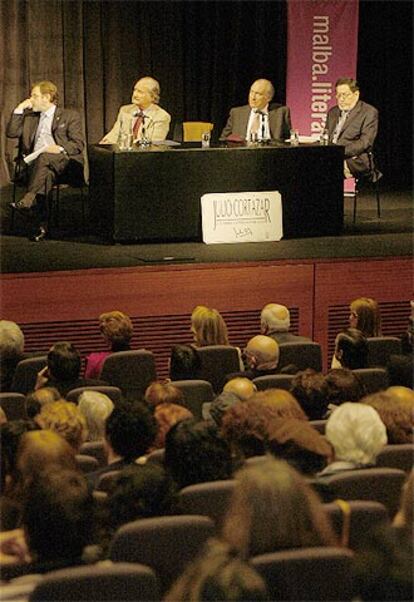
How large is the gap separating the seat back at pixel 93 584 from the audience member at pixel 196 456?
839 mm

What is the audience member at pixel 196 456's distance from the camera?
10.8 feet

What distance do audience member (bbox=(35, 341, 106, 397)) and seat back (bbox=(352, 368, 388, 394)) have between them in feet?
3.55

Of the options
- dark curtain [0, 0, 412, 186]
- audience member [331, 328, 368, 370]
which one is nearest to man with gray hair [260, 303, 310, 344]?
audience member [331, 328, 368, 370]

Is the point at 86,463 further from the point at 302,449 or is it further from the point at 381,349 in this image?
the point at 381,349

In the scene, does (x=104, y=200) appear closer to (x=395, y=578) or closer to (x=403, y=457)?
(x=403, y=457)

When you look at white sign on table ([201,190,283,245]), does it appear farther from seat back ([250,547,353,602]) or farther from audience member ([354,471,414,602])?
audience member ([354,471,414,602])

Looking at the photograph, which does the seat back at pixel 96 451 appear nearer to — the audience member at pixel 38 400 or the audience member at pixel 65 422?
the audience member at pixel 65 422

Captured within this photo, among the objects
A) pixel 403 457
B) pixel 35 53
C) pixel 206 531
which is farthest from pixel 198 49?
pixel 206 531

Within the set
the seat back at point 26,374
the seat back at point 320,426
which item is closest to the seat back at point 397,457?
the seat back at point 320,426

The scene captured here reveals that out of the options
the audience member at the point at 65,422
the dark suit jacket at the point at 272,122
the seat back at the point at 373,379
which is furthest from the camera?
the dark suit jacket at the point at 272,122

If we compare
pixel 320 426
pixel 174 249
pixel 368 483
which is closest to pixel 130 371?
pixel 320 426

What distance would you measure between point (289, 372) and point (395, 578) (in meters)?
3.02

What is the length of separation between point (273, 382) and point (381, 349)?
112 centimetres

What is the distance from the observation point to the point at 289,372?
5.17 metres
